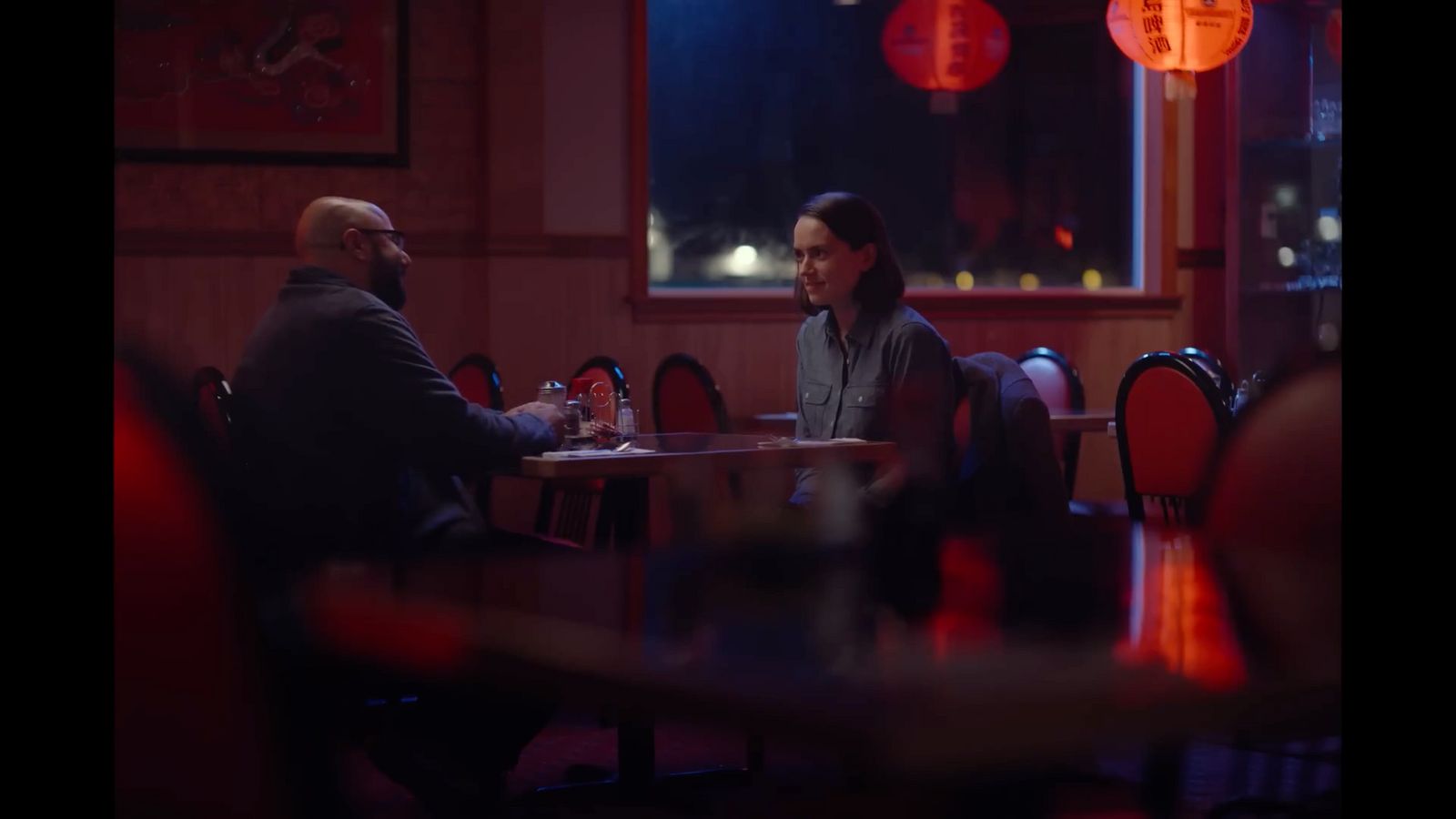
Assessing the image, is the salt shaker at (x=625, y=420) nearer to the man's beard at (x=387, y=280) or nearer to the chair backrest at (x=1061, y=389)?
the man's beard at (x=387, y=280)

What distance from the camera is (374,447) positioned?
2775 millimetres

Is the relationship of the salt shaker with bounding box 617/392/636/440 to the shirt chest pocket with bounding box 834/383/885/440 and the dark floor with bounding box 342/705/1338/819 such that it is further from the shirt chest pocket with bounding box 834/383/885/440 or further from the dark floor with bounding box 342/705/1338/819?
the dark floor with bounding box 342/705/1338/819

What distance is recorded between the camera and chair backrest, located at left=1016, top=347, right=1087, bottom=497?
5.09 meters

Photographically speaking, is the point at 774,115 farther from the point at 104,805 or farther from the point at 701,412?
the point at 104,805

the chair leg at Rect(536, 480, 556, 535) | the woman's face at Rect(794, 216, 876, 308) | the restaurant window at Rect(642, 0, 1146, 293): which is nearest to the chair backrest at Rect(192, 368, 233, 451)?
the chair leg at Rect(536, 480, 556, 535)

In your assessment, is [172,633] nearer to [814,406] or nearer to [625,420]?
[625,420]

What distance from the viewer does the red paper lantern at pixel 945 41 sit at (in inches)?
223

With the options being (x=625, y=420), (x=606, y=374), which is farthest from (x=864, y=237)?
(x=606, y=374)

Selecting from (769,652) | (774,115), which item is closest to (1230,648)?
(769,652)

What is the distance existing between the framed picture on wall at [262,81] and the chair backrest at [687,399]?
1828 millimetres

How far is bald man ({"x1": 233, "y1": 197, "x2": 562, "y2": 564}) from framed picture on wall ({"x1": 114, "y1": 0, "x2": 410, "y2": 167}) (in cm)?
270

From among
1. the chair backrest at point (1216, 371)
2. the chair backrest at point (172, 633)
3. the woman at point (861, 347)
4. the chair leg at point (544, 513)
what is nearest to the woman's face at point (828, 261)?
the woman at point (861, 347)

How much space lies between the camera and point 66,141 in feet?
3.53

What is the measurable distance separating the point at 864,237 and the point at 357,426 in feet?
4.33
